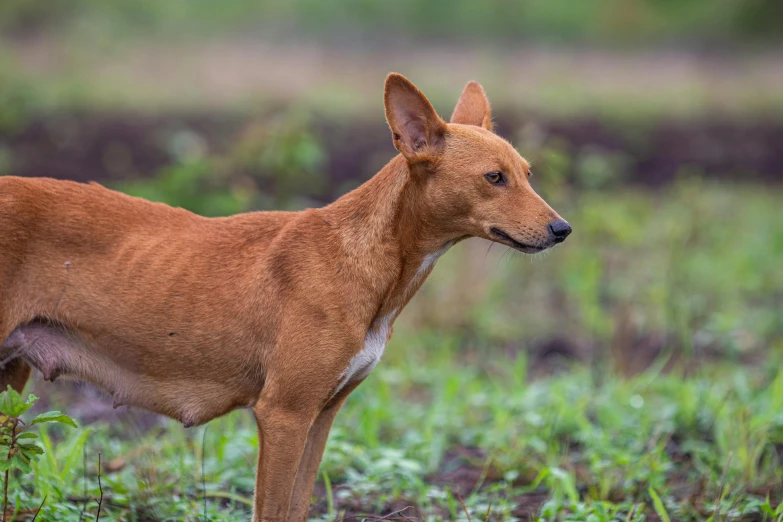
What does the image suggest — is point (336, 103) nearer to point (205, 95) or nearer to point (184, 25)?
point (205, 95)

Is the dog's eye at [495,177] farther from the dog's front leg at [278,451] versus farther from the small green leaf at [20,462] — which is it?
the small green leaf at [20,462]

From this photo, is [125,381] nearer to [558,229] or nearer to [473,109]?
[558,229]

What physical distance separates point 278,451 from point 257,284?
67 cm

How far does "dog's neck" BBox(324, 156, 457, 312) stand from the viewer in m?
3.73

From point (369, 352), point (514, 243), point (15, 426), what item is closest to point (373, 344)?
point (369, 352)

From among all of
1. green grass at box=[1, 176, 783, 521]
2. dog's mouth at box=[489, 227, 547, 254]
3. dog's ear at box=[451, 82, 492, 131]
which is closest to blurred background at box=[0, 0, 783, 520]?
green grass at box=[1, 176, 783, 521]

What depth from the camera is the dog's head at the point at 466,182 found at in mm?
3668

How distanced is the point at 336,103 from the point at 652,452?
38.3ft

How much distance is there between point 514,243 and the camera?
3701mm

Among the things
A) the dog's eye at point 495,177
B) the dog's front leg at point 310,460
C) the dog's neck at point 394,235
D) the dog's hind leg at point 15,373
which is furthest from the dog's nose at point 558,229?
the dog's hind leg at point 15,373

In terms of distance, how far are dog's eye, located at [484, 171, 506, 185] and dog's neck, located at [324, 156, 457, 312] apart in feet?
0.89

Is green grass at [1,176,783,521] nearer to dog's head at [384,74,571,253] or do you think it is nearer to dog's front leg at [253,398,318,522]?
dog's front leg at [253,398,318,522]

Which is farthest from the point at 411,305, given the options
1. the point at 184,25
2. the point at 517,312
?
the point at 184,25

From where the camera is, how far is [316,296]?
362cm
